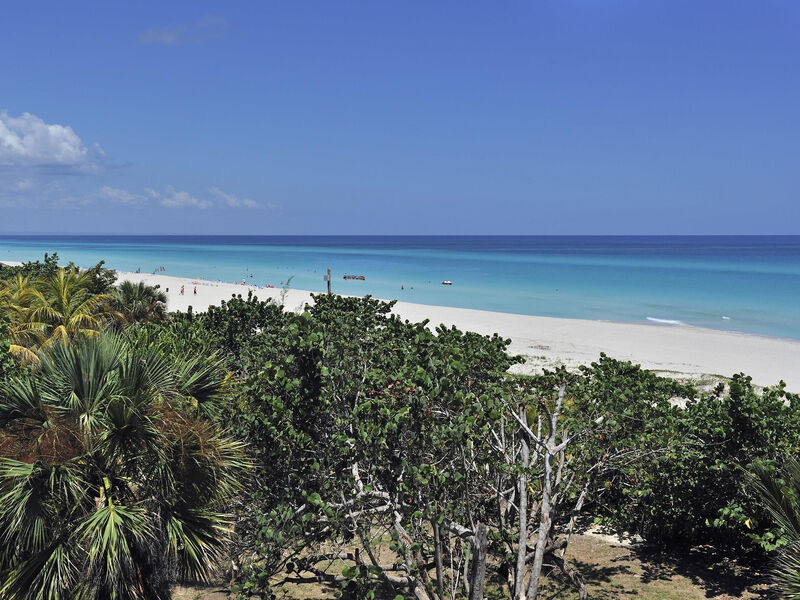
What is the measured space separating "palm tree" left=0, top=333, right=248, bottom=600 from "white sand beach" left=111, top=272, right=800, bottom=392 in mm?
13663

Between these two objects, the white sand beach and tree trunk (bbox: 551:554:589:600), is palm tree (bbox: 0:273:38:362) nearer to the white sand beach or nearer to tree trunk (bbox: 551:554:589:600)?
the white sand beach

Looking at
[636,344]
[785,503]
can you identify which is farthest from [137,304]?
[636,344]

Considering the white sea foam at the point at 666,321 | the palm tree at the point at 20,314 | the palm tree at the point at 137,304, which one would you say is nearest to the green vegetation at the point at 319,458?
the palm tree at the point at 20,314

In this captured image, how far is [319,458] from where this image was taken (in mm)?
6875

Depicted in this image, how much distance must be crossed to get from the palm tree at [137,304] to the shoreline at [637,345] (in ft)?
14.0

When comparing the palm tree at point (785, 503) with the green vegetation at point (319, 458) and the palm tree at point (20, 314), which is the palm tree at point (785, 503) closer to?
the green vegetation at point (319, 458)

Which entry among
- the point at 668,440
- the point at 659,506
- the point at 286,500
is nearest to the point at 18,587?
the point at 286,500

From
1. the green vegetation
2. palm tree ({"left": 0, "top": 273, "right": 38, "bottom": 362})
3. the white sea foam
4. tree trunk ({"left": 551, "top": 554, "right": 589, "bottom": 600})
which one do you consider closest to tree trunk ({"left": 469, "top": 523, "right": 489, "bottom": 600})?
the green vegetation

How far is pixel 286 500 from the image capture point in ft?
22.9

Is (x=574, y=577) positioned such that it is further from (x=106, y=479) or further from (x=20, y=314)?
(x=20, y=314)

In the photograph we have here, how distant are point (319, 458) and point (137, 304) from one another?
46.4ft

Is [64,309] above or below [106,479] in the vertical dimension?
above

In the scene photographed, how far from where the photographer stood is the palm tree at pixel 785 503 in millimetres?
6137

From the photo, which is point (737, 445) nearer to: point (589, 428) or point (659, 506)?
point (659, 506)
